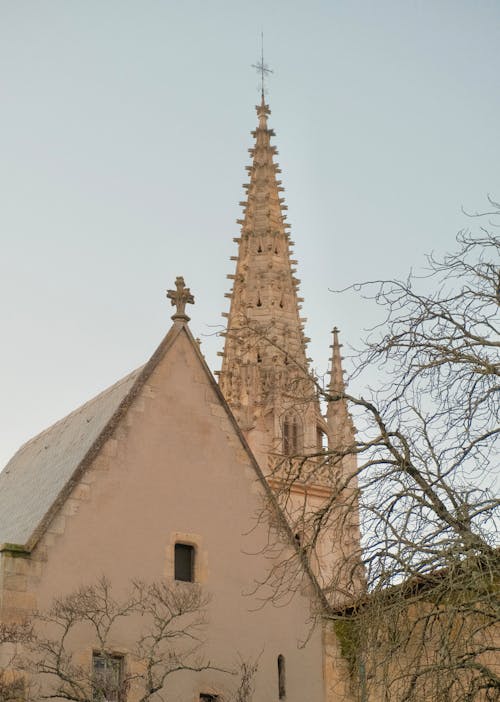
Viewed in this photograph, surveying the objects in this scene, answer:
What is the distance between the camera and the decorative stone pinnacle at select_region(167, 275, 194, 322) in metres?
27.3

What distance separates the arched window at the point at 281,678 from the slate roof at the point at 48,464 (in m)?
5.68

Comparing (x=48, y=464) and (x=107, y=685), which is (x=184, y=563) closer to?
(x=48, y=464)

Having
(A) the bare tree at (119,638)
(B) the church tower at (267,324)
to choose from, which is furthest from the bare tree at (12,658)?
(B) the church tower at (267,324)

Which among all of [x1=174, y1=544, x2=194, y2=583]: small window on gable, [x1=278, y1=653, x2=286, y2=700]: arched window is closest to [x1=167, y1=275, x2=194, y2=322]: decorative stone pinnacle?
[x1=174, y1=544, x2=194, y2=583]: small window on gable

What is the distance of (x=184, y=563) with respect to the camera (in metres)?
25.7

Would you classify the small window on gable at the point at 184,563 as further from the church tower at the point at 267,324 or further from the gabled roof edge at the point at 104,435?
the church tower at the point at 267,324

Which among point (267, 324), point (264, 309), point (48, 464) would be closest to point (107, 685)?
point (48, 464)

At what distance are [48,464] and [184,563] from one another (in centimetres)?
407

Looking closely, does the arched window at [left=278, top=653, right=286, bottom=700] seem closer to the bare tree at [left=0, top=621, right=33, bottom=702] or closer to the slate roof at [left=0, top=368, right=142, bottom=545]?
the slate roof at [left=0, top=368, right=142, bottom=545]

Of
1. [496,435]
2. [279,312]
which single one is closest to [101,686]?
[496,435]

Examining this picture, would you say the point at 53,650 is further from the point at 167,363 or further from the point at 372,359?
the point at 372,359

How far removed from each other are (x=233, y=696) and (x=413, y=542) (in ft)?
37.9

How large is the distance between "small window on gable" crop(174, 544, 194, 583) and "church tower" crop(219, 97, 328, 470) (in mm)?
32003

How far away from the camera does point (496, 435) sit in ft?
48.3
